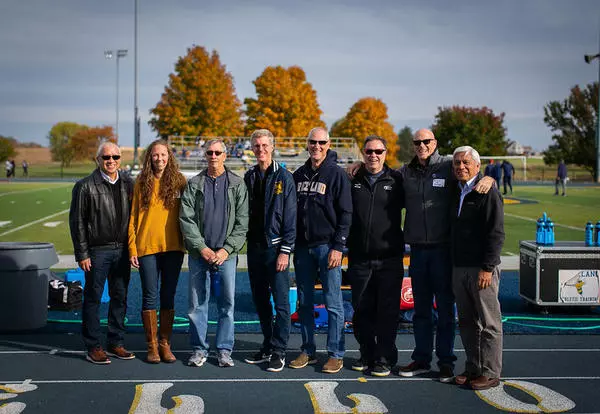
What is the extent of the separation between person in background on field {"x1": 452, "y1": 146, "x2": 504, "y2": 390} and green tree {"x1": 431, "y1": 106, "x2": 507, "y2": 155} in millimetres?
63611

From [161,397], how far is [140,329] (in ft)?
8.19

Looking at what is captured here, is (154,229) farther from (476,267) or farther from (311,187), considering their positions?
(476,267)

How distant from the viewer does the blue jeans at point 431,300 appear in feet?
19.0

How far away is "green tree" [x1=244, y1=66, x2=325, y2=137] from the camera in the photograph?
5853cm

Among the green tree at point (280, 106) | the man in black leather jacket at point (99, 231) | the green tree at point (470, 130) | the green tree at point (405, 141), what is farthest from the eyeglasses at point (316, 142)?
the green tree at point (405, 141)

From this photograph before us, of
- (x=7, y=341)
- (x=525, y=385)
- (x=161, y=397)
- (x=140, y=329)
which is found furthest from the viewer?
(x=140, y=329)

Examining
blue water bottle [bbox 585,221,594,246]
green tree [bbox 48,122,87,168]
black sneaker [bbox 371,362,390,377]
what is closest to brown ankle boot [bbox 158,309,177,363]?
black sneaker [bbox 371,362,390,377]

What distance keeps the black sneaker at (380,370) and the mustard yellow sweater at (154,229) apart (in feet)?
6.77

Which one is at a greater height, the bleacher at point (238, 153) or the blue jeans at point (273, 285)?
the bleacher at point (238, 153)

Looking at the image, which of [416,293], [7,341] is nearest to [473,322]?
[416,293]

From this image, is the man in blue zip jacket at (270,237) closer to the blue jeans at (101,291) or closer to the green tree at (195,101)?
the blue jeans at (101,291)

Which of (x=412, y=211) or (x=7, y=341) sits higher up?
(x=412, y=211)

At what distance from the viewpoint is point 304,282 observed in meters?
6.11

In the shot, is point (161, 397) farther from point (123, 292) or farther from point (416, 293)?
point (416, 293)
